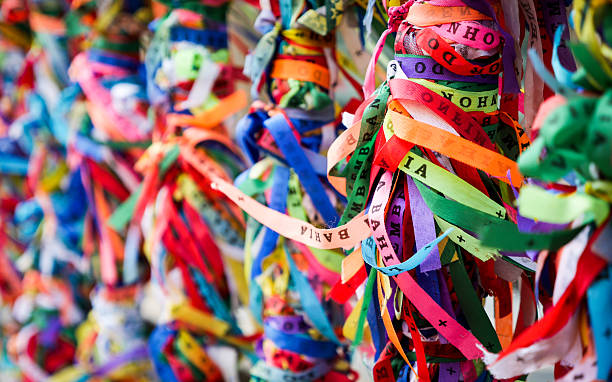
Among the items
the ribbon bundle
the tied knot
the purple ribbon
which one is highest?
the tied knot

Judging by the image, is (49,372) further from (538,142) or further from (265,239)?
(538,142)

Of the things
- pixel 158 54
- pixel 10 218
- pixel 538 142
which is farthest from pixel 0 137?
pixel 538 142

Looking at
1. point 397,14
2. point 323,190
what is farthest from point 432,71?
point 323,190

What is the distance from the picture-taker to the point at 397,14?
1.52ft

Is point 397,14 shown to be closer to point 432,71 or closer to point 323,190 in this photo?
point 432,71

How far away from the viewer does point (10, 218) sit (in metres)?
1.24

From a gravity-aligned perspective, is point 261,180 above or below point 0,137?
above

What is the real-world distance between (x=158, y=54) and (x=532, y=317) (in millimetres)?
501

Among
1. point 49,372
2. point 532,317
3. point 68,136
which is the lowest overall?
point 49,372

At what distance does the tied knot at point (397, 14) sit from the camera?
45 cm

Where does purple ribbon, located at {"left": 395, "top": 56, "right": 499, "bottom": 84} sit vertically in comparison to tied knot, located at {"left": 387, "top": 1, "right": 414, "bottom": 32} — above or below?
below

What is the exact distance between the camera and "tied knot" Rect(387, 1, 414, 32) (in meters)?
0.45

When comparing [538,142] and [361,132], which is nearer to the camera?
[538,142]

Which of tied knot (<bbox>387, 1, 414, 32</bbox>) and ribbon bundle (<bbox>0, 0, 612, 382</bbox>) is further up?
tied knot (<bbox>387, 1, 414, 32</bbox>)
